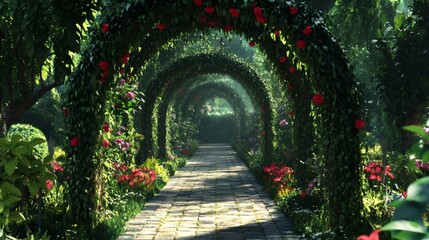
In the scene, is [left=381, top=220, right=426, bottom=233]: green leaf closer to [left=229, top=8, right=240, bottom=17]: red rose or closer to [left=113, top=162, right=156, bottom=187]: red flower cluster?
[left=229, top=8, right=240, bottom=17]: red rose

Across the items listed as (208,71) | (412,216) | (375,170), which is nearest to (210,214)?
(375,170)

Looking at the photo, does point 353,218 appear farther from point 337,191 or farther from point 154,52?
point 154,52

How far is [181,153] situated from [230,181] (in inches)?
388

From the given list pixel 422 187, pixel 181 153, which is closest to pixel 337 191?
pixel 422 187

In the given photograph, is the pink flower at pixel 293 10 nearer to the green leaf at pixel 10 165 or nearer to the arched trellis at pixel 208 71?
the green leaf at pixel 10 165

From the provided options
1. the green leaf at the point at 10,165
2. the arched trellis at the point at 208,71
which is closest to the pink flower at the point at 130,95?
the green leaf at the point at 10,165

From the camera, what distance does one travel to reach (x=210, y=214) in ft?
28.0

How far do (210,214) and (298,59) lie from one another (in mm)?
3266

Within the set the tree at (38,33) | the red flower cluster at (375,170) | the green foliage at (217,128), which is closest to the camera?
the tree at (38,33)

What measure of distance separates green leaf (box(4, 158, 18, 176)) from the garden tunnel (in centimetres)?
286

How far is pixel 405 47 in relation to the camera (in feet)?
37.7

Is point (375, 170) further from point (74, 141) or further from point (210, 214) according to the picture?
point (74, 141)

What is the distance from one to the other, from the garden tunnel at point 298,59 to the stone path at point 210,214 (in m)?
0.90

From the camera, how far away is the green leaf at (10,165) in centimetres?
339
